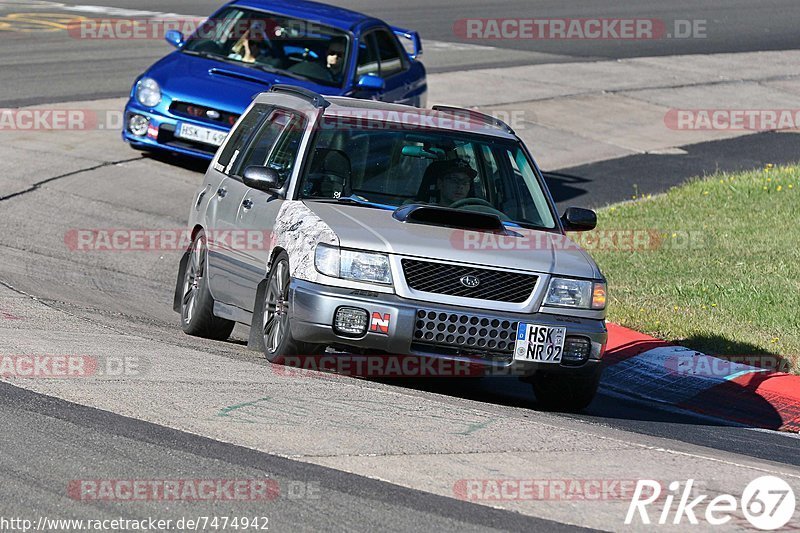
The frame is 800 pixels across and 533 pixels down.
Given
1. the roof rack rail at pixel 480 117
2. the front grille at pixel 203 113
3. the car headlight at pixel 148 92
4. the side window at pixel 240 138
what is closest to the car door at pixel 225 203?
the side window at pixel 240 138

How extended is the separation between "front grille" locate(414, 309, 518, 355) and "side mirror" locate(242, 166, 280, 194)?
1553 mm

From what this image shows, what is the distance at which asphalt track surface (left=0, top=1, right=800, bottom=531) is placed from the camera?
18.3ft

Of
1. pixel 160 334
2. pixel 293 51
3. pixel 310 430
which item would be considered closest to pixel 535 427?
pixel 310 430

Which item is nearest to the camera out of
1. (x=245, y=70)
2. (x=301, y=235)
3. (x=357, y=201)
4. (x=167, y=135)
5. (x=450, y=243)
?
(x=450, y=243)

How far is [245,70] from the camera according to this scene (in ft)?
50.8

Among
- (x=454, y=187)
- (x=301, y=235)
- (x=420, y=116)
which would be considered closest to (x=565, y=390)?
(x=454, y=187)

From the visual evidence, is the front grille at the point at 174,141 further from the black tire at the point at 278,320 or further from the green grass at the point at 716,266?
the black tire at the point at 278,320

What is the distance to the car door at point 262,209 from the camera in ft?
29.1

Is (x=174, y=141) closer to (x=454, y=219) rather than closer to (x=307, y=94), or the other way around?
(x=307, y=94)

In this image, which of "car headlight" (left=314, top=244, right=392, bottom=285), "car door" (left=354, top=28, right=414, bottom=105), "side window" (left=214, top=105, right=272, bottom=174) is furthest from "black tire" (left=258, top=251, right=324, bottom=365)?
"car door" (left=354, top=28, right=414, bottom=105)

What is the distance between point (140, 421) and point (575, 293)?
2.74 meters

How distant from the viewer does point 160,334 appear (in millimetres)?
9383

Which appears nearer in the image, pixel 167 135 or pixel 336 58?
pixel 167 135

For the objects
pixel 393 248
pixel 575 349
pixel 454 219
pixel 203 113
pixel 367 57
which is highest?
pixel 367 57
